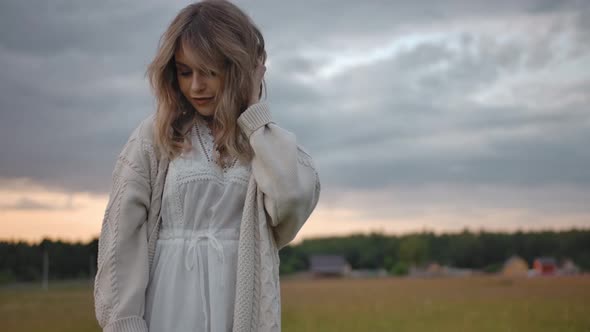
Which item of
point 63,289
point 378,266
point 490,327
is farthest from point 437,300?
point 378,266

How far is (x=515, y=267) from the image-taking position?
2566 cm

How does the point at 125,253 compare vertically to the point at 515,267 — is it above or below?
above

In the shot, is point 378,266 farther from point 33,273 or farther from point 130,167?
point 130,167

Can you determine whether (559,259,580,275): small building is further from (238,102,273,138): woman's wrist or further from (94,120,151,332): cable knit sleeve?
(94,120,151,332): cable knit sleeve

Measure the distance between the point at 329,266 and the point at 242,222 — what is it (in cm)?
3740

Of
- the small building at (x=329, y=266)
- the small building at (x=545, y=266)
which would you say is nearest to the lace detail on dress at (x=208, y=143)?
the small building at (x=545, y=266)

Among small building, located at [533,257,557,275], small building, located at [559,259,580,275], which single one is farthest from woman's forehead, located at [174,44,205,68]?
small building, located at [533,257,557,275]

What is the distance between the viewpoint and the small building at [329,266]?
39.1 m

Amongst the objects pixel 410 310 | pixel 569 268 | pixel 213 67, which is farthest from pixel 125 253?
pixel 569 268

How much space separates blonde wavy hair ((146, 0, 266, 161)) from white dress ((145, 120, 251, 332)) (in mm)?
97

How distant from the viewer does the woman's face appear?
9.27 ft

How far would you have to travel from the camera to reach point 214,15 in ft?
9.46

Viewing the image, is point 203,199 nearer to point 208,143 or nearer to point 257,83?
point 208,143

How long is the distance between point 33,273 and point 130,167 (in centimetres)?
547
